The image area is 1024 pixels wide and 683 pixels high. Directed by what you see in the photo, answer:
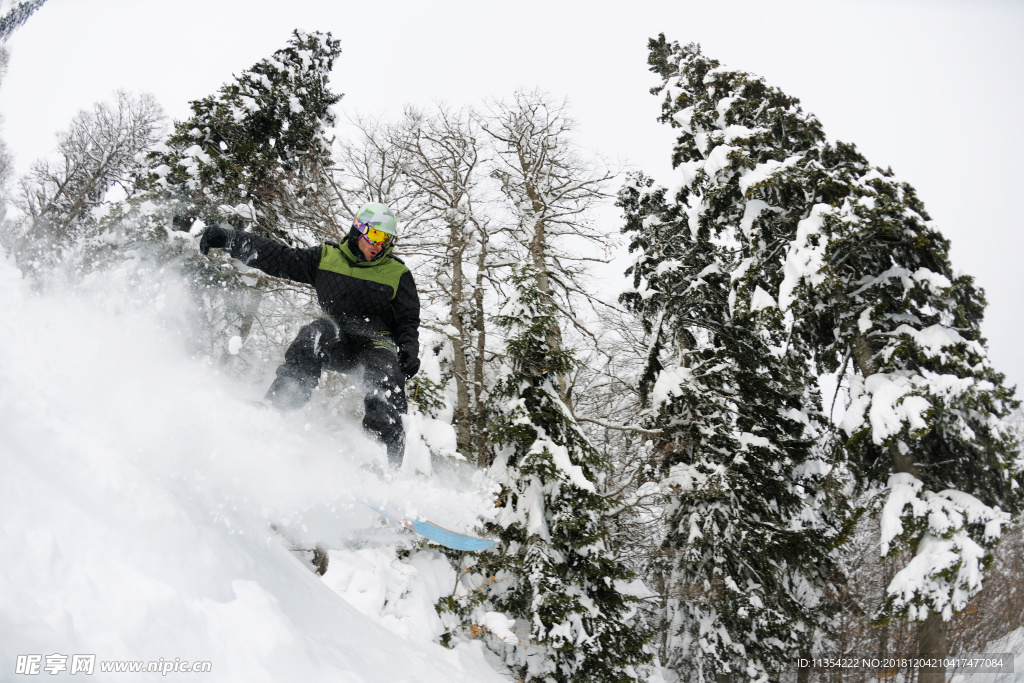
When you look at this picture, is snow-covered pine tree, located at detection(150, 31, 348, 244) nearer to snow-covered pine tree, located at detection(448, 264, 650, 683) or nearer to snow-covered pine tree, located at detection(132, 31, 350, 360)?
snow-covered pine tree, located at detection(132, 31, 350, 360)

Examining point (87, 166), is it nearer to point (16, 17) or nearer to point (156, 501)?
point (16, 17)

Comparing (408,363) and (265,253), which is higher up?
(265,253)

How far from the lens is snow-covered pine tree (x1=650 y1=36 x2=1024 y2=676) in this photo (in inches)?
258

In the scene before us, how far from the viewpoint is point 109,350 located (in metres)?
3.86

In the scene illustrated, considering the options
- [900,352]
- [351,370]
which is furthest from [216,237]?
[900,352]

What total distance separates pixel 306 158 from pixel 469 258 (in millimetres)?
5003

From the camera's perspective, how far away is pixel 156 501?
8.45ft

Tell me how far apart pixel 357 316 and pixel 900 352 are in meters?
7.31

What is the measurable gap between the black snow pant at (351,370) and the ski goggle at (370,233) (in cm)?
82

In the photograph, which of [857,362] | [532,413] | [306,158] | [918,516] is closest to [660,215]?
[857,362]

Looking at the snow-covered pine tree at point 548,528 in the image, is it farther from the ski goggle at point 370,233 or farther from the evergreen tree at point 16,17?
the evergreen tree at point 16,17

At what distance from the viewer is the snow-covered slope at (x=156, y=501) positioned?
201 centimetres

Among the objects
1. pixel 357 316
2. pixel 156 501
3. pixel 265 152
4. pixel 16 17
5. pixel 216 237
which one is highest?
pixel 16 17

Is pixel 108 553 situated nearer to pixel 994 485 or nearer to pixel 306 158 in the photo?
pixel 994 485
